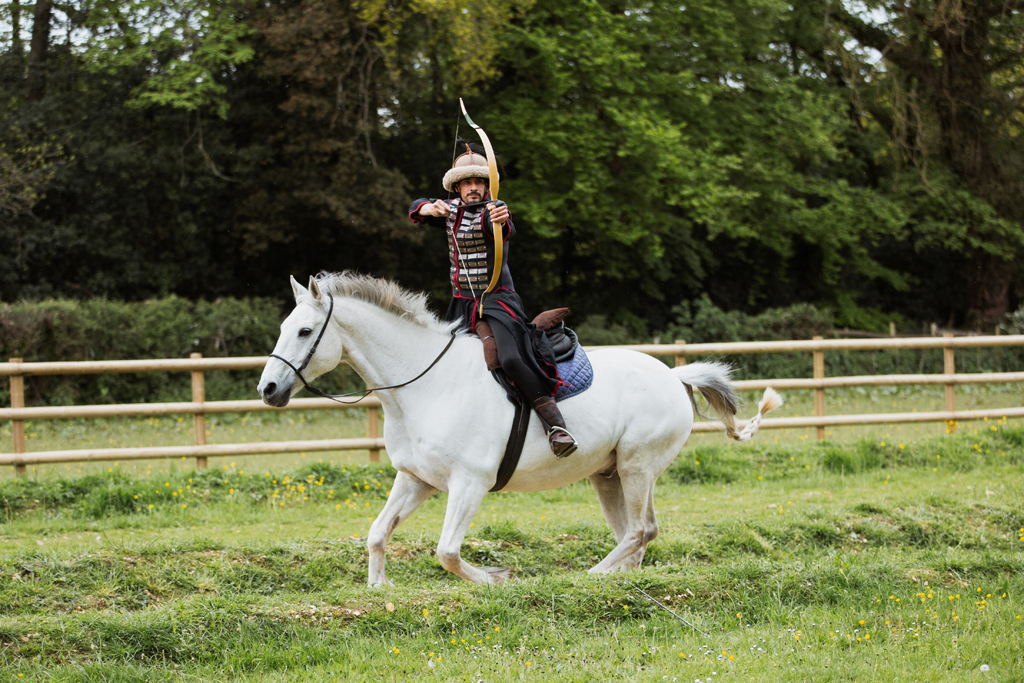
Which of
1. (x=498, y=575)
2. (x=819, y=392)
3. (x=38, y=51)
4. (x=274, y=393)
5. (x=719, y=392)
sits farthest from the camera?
(x=38, y=51)

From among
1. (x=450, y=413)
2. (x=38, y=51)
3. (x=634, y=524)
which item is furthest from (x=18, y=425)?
(x=38, y=51)

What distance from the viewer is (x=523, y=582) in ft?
18.2

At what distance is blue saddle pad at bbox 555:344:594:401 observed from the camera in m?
5.75

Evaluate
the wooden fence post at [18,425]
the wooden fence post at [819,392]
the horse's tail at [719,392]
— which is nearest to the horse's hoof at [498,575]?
the horse's tail at [719,392]

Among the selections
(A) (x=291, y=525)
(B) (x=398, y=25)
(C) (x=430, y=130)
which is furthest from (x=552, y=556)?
(C) (x=430, y=130)

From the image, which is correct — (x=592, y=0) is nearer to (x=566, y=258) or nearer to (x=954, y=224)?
(x=566, y=258)

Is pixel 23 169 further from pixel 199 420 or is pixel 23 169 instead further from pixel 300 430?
pixel 199 420

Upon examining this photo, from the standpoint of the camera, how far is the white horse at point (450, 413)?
5289 millimetres

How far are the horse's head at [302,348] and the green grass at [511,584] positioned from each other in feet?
4.41

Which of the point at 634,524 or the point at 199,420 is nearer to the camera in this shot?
the point at 634,524

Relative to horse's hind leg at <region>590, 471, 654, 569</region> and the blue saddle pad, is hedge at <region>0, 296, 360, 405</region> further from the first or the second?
the blue saddle pad

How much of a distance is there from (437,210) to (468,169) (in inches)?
14.4

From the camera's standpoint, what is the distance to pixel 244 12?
667 inches

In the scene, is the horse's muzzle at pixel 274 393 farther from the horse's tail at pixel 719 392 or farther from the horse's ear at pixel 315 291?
the horse's tail at pixel 719 392
